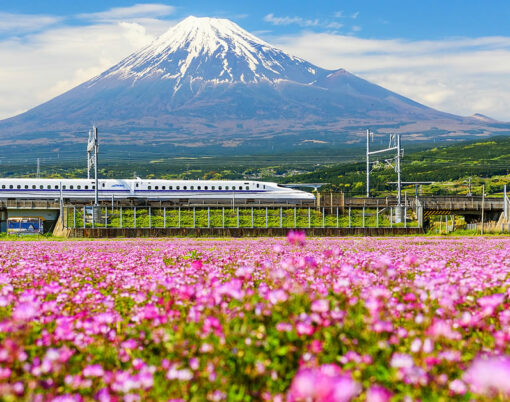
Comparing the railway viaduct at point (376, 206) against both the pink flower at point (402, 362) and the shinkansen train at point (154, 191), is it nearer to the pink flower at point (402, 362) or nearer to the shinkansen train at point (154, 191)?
the shinkansen train at point (154, 191)

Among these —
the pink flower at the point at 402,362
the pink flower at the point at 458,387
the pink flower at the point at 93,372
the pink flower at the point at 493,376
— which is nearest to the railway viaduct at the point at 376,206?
the pink flower at the point at 458,387

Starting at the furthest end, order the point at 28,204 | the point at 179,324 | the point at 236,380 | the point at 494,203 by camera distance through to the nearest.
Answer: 1. the point at 494,203
2. the point at 28,204
3. the point at 179,324
4. the point at 236,380

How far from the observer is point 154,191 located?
2820 inches

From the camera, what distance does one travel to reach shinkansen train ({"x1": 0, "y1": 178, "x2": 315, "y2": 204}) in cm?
6850

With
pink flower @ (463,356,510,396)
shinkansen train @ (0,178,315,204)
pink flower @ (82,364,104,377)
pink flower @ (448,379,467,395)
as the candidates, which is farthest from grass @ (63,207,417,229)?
pink flower @ (463,356,510,396)

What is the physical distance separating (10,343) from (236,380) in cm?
161

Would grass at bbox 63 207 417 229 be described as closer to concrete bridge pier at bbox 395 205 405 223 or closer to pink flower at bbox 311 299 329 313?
concrete bridge pier at bbox 395 205 405 223

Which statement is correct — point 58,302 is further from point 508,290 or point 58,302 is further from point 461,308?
point 508,290

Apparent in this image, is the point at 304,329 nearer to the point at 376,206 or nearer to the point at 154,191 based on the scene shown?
the point at 376,206

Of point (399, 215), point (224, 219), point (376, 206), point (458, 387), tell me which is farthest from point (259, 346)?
point (399, 215)

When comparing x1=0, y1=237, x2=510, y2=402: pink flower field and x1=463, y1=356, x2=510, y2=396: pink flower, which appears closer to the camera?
x1=463, y1=356, x2=510, y2=396: pink flower

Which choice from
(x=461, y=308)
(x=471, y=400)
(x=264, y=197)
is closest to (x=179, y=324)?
(x=471, y=400)

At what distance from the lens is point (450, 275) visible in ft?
26.1

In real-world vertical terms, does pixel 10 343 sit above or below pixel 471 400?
above
